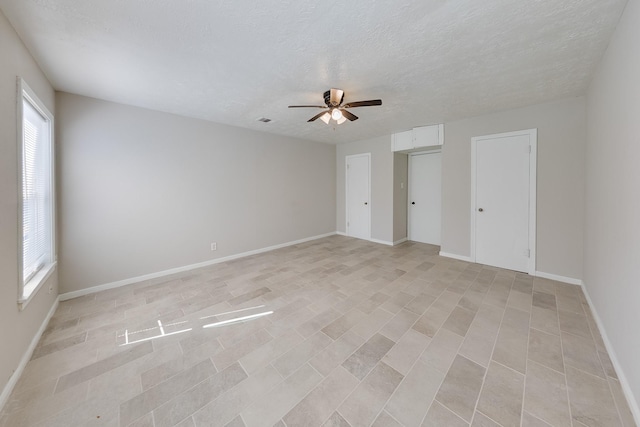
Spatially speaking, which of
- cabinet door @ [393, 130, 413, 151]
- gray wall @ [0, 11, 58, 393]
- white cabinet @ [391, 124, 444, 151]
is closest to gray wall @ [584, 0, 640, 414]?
white cabinet @ [391, 124, 444, 151]

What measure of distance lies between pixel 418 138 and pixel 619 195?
10.4 feet

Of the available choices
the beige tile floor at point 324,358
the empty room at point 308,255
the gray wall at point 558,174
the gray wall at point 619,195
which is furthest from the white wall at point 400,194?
the gray wall at point 619,195

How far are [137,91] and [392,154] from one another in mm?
4473

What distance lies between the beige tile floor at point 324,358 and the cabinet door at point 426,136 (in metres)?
2.61

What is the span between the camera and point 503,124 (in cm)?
359

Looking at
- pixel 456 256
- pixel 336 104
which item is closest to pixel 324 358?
pixel 336 104

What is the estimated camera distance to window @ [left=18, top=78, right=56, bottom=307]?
1834mm

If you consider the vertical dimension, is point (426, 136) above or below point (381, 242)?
above

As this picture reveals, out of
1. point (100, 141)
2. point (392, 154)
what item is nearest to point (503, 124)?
point (392, 154)

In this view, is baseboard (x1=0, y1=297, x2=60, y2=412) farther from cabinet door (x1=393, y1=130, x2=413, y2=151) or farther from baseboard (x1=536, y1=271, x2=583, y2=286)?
cabinet door (x1=393, y1=130, x2=413, y2=151)

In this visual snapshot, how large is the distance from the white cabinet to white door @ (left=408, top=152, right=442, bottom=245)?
0.72 m

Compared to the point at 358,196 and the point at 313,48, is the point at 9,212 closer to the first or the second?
the point at 313,48

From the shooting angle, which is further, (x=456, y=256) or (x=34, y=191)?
(x=456, y=256)

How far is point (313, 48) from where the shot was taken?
1995mm
